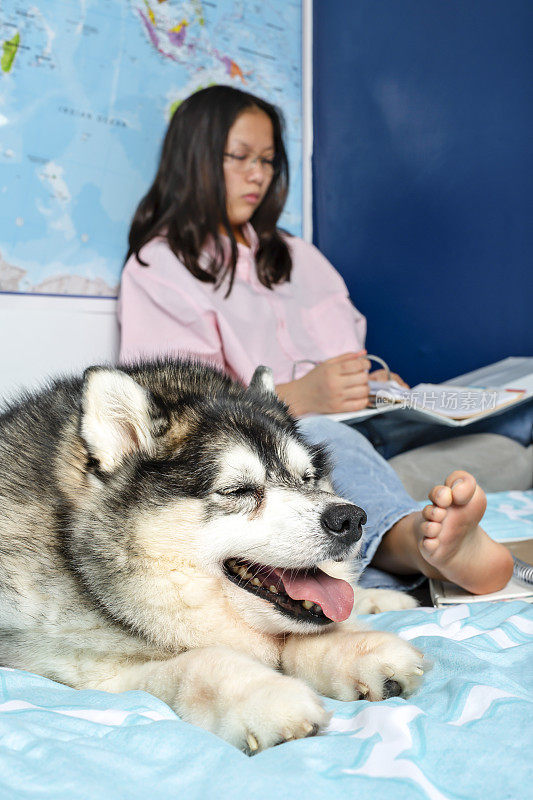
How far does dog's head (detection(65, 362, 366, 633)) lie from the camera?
1037 millimetres

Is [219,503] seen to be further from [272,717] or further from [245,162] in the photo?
[245,162]

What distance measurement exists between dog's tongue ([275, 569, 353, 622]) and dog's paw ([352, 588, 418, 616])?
0.28 metres

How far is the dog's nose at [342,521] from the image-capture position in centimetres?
106

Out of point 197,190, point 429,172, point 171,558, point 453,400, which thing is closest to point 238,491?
point 171,558

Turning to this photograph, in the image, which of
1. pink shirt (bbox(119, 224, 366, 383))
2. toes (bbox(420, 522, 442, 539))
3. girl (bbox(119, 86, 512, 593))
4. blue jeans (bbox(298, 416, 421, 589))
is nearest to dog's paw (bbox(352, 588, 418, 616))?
blue jeans (bbox(298, 416, 421, 589))

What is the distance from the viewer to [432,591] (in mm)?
1507

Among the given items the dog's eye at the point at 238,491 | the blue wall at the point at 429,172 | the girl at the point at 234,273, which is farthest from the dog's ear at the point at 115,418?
the blue wall at the point at 429,172

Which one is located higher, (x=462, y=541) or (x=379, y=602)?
(x=462, y=541)

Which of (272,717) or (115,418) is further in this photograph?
(115,418)

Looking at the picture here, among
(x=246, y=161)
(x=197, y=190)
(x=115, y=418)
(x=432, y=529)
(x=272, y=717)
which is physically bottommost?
(x=432, y=529)

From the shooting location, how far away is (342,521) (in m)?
1.05

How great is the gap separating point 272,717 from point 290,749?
48mm

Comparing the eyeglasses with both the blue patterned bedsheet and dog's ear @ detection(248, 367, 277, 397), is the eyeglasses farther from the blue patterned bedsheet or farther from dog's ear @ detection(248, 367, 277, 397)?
the blue patterned bedsheet

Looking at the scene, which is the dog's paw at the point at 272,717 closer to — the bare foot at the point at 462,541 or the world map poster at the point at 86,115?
the bare foot at the point at 462,541
